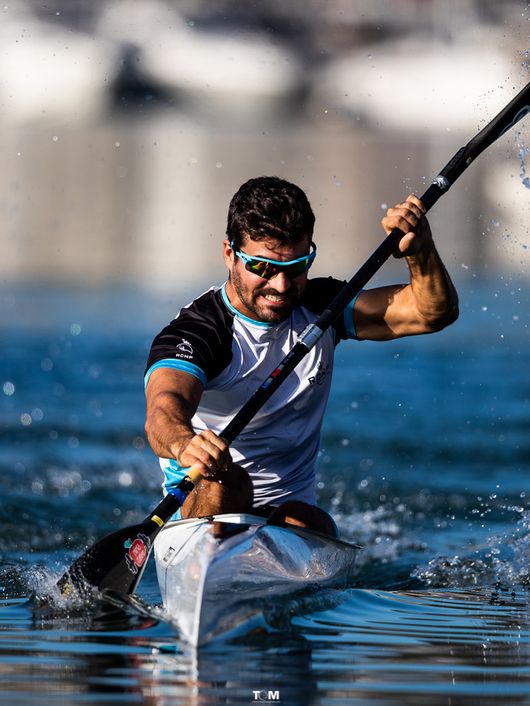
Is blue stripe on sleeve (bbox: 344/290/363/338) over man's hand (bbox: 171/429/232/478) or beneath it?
over

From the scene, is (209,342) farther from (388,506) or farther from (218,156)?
(218,156)

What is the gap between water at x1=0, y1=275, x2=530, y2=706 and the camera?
405cm

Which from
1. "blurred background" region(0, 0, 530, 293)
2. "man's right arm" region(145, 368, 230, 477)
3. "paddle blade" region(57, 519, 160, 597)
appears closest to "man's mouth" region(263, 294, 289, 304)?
"man's right arm" region(145, 368, 230, 477)

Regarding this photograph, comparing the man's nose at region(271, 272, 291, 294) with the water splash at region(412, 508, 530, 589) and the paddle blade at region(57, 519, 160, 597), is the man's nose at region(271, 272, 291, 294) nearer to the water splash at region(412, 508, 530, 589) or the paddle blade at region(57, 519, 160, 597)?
the paddle blade at region(57, 519, 160, 597)

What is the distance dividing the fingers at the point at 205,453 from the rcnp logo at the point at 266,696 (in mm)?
1081

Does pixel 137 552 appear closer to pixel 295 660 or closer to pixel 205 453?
pixel 205 453

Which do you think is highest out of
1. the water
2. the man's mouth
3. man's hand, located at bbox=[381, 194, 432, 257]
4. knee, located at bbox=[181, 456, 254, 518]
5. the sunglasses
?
man's hand, located at bbox=[381, 194, 432, 257]

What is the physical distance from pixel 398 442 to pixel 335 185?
66.7 ft

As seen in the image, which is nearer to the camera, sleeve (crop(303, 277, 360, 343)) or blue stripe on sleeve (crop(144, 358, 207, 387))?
blue stripe on sleeve (crop(144, 358, 207, 387))

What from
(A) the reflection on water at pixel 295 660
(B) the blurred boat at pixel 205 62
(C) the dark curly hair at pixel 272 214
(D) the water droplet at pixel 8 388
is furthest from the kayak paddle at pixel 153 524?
(B) the blurred boat at pixel 205 62

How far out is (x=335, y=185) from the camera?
3169 cm

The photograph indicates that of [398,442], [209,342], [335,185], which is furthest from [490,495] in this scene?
[335,185]

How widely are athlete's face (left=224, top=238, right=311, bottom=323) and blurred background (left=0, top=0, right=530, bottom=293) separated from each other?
1735 centimetres

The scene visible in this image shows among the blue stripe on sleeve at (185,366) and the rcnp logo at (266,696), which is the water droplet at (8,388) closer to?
the blue stripe on sleeve at (185,366)
